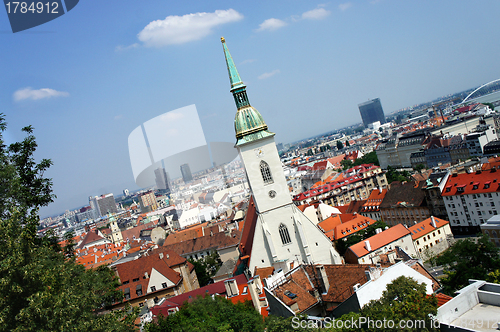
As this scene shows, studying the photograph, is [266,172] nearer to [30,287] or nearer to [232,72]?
[232,72]

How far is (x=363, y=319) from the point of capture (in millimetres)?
15242

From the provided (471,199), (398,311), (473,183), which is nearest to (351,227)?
(471,199)

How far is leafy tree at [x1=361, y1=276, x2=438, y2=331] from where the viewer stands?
562 inches

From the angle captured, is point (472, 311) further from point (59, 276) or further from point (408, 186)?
point (408, 186)

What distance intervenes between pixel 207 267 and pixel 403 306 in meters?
40.9

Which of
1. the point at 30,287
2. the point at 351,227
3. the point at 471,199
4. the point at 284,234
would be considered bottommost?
the point at 471,199

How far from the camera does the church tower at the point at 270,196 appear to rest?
92.3ft

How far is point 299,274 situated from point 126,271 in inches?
929

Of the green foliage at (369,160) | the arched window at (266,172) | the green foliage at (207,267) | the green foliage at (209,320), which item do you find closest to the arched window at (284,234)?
the arched window at (266,172)

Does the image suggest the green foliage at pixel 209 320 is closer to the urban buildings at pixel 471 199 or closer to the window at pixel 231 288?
the window at pixel 231 288

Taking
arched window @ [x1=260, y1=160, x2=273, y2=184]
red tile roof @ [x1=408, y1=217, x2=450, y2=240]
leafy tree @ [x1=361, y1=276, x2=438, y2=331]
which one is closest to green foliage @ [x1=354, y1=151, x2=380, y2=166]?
red tile roof @ [x1=408, y1=217, x2=450, y2=240]

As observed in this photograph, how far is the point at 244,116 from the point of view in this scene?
93.8 feet

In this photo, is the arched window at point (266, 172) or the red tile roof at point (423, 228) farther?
the red tile roof at point (423, 228)

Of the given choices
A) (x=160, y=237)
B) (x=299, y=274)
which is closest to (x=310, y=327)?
(x=299, y=274)
